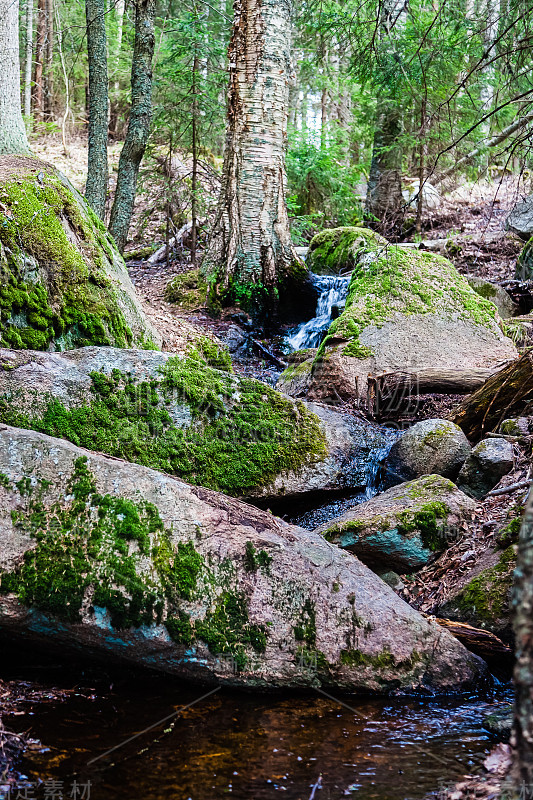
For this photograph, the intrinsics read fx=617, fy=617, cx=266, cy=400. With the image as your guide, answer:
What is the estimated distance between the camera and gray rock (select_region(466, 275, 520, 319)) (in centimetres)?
1052

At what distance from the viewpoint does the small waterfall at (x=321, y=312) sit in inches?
381

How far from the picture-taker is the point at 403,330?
25.7 ft

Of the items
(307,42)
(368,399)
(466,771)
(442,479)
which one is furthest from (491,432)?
(307,42)

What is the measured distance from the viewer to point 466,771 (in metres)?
2.69

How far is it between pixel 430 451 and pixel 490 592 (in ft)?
6.20

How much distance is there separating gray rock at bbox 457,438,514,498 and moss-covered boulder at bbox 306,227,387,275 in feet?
20.9

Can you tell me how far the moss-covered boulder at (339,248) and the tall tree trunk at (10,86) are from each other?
221 inches

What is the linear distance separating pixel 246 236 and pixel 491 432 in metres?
5.79

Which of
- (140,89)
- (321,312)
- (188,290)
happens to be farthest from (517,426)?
(140,89)

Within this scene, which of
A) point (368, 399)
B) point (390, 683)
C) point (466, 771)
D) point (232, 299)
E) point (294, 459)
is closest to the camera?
point (466, 771)

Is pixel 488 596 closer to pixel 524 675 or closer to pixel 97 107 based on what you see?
A: pixel 524 675

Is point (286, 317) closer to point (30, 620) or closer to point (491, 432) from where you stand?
point (491, 432)

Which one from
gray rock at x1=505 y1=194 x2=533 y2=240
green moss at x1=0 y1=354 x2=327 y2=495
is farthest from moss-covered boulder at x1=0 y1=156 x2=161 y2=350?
gray rock at x1=505 y1=194 x2=533 y2=240

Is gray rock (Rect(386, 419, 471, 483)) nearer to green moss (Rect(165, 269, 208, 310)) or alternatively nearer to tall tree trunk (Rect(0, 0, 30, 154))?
green moss (Rect(165, 269, 208, 310))
